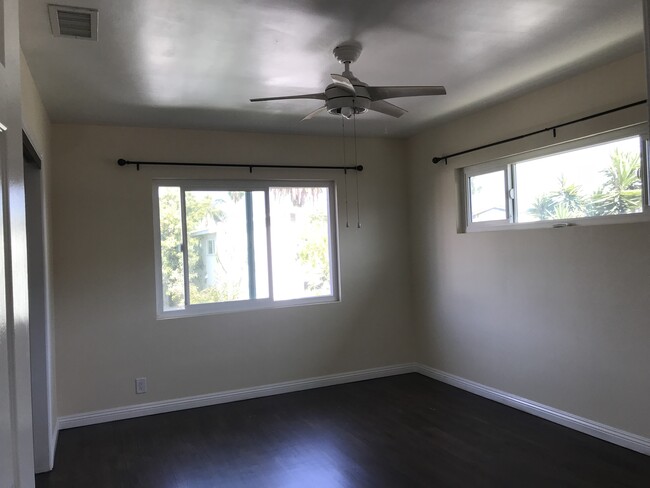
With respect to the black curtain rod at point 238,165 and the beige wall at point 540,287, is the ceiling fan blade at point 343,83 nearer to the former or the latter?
the beige wall at point 540,287

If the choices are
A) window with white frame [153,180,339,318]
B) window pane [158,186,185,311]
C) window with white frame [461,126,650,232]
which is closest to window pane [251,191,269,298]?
window with white frame [153,180,339,318]

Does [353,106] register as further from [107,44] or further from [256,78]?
[107,44]

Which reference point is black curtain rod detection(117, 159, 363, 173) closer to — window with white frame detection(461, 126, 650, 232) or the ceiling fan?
window with white frame detection(461, 126, 650, 232)

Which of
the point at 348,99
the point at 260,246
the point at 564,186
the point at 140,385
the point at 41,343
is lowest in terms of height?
the point at 140,385

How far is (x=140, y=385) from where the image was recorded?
13.1 ft

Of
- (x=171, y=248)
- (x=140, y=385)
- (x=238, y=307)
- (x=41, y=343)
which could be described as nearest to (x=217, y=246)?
(x=171, y=248)

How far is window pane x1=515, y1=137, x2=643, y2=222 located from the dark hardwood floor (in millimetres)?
1534

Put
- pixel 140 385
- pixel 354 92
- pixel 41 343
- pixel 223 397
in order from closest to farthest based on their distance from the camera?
pixel 354 92
pixel 41 343
pixel 140 385
pixel 223 397

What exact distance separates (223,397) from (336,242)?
1.80m

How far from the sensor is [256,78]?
3.02 m

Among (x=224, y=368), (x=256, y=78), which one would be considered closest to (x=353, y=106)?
(x=256, y=78)

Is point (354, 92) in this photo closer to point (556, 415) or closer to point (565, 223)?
point (565, 223)

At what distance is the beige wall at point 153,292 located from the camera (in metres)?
3.84

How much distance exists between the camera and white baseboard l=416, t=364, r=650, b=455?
2977 millimetres
